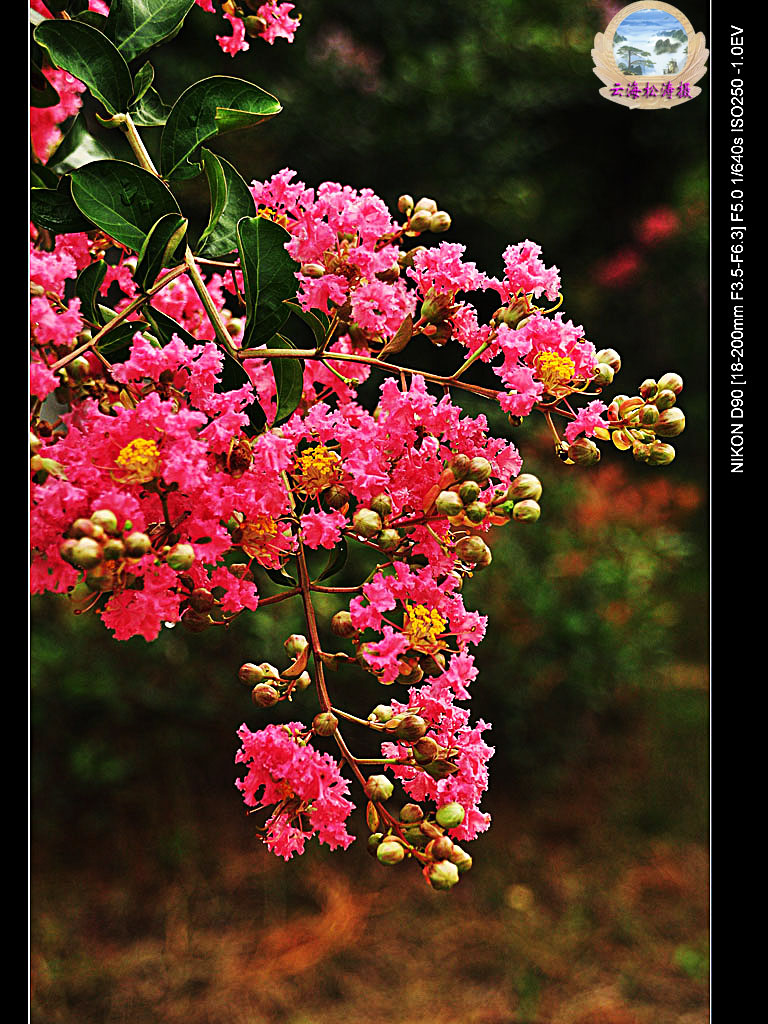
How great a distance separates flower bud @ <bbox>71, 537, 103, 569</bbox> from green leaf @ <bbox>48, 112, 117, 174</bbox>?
22 centimetres

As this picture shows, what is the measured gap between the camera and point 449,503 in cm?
41

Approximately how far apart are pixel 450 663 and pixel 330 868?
146 cm

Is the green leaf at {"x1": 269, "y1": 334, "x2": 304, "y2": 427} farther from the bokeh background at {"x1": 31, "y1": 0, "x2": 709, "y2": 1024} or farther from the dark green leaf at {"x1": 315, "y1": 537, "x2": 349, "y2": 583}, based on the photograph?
the bokeh background at {"x1": 31, "y1": 0, "x2": 709, "y2": 1024}

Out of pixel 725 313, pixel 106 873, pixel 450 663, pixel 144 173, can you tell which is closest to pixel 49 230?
pixel 144 173

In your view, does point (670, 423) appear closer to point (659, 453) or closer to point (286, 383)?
point (659, 453)

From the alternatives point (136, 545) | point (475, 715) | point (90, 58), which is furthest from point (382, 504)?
point (475, 715)

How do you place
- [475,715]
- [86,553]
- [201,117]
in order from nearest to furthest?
[86,553] < [201,117] < [475,715]

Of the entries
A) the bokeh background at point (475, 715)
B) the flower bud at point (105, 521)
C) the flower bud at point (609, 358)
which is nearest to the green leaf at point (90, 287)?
the flower bud at point (105, 521)

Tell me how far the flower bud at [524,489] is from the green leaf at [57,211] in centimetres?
23

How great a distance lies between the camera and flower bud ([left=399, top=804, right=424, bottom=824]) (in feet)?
1.41

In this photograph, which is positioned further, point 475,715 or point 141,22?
point 475,715

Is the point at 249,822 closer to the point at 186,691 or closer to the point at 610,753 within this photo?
the point at 186,691

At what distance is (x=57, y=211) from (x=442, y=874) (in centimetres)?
34

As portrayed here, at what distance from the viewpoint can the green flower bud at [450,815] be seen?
1.37 feet
